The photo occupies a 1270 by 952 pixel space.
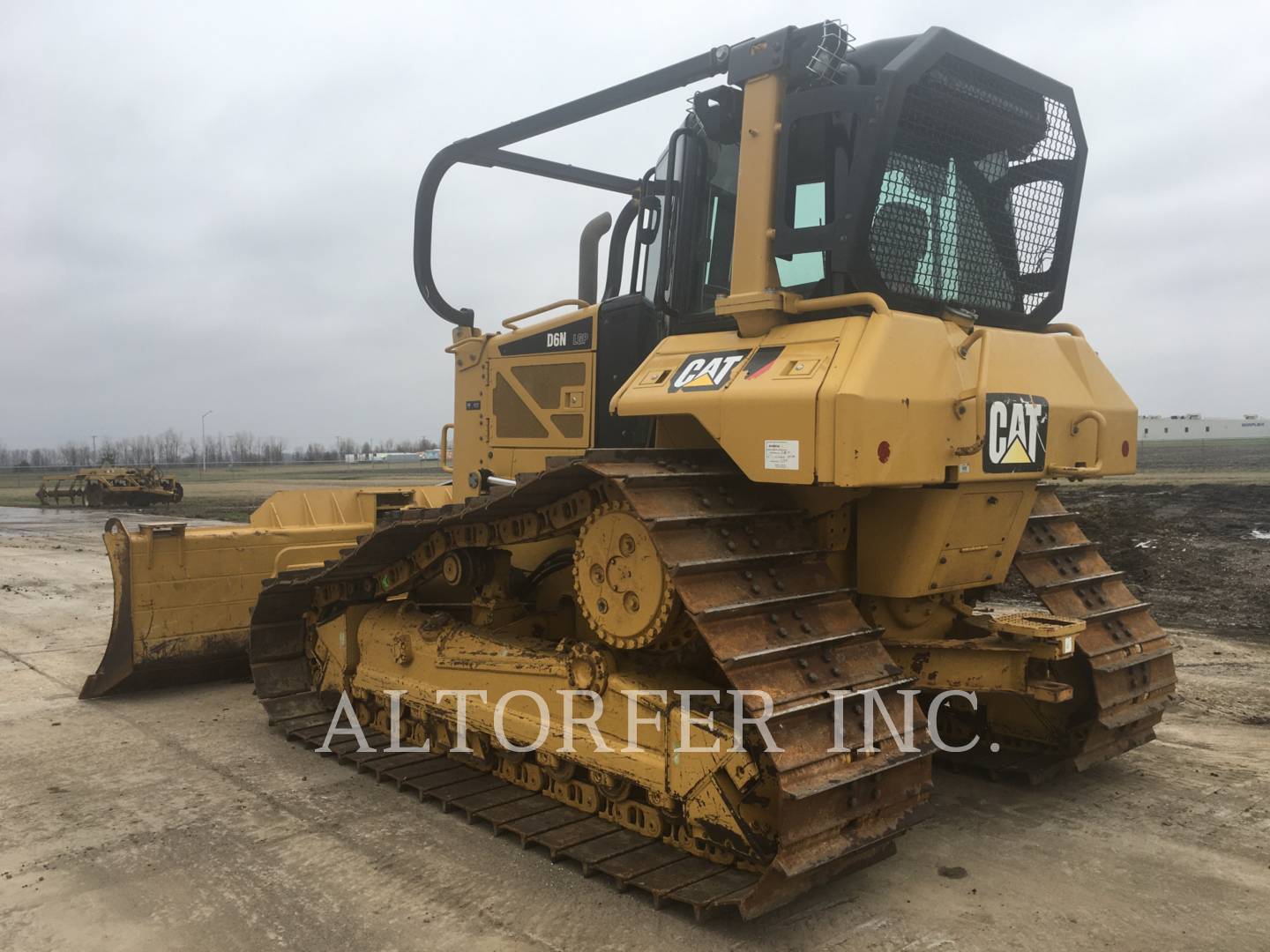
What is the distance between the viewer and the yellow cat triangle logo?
13.7 feet

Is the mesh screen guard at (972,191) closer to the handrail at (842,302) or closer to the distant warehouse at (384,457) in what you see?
the handrail at (842,302)

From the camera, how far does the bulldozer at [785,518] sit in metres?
3.64

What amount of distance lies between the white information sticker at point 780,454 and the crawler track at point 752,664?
29 cm

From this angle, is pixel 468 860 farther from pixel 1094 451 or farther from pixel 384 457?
pixel 384 457

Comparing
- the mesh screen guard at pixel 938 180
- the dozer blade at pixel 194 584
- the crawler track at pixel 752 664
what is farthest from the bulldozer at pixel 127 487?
the mesh screen guard at pixel 938 180

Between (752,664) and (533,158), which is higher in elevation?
(533,158)

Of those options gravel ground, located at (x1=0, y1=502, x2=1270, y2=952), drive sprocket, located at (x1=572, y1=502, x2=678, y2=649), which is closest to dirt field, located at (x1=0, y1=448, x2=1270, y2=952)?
gravel ground, located at (x1=0, y1=502, x2=1270, y2=952)

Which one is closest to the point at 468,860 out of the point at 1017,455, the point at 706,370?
the point at 706,370

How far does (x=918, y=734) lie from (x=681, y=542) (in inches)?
47.7

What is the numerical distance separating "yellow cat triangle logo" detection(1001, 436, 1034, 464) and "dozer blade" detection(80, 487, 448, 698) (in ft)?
15.3

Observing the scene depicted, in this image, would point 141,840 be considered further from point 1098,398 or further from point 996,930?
point 1098,398

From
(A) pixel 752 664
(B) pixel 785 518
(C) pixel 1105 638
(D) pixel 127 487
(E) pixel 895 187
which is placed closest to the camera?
(A) pixel 752 664

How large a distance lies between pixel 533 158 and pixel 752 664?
4.77m

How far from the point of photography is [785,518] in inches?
163
